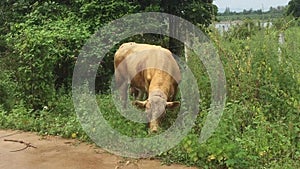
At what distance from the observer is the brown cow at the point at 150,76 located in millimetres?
6152

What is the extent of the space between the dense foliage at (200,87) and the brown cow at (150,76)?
29 cm

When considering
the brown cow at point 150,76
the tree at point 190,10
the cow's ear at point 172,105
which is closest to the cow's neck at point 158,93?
the brown cow at point 150,76

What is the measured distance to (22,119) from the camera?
7.42 meters

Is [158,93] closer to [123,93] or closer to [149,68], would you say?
[149,68]

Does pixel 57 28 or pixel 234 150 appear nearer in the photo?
pixel 234 150

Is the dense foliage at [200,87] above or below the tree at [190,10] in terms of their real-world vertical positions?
below

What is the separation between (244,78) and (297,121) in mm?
1022

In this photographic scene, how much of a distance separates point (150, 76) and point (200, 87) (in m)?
0.72

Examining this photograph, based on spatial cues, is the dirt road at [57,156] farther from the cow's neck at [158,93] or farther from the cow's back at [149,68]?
the cow's back at [149,68]

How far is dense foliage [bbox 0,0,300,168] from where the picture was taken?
5.12m

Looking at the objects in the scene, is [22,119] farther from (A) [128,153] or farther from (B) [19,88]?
(A) [128,153]

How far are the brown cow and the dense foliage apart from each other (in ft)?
0.95

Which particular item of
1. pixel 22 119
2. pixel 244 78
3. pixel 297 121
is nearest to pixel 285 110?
pixel 297 121

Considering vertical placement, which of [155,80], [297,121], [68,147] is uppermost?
[155,80]
